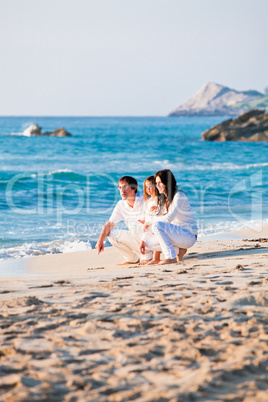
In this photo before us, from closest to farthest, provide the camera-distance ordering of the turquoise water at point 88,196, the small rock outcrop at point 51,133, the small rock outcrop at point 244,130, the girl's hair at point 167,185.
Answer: the girl's hair at point 167,185, the turquoise water at point 88,196, the small rock outcrop at point 244,130, the small rock outcrop at point 51,133

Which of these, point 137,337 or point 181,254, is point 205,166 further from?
point 137,337

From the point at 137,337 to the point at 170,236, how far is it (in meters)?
2.79

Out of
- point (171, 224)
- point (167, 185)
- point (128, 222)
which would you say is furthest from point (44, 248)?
point (167, 185)

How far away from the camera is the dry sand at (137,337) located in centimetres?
259

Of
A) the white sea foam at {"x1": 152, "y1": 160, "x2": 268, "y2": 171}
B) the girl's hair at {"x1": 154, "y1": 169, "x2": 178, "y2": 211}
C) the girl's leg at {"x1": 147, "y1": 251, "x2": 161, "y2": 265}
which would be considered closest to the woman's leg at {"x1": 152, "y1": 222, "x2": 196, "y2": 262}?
the girl's leg at {"x1": 147, "y1": 251, "x2": 161, "y2": 265}

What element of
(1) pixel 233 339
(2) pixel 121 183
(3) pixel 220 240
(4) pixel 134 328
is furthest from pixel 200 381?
(3) pixel 220 240

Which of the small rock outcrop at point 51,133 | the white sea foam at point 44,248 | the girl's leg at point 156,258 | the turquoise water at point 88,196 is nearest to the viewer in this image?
the girl's leg at point 156,258

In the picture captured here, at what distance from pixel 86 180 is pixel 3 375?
55.1 feet

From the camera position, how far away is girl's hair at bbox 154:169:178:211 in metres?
5.89

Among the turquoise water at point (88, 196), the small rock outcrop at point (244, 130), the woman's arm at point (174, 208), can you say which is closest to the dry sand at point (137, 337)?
the woman's arm at point (174, 208)

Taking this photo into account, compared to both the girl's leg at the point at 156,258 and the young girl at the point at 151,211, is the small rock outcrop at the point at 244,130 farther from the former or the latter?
the girl's leg at the point at 156,258

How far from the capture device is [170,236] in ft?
19.6

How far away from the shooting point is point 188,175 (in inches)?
856

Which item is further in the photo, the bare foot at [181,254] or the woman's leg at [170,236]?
the bare foot at [181,254]
